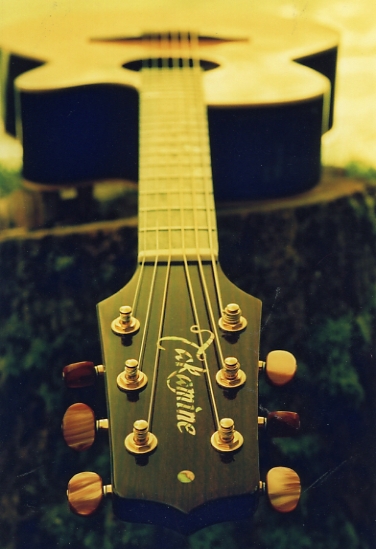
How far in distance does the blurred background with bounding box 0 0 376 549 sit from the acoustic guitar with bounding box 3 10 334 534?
235 mm

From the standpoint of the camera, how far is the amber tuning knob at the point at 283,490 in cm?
74

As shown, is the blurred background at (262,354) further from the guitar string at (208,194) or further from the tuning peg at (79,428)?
the tuning peg at (79,428)

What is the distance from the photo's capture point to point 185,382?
817 millimetres

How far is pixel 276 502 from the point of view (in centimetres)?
74

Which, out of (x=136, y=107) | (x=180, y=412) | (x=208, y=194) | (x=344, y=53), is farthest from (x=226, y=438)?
(x=344, y=53)

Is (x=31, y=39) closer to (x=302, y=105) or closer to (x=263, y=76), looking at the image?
(x=263, y=76)

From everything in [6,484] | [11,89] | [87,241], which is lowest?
[6,484]

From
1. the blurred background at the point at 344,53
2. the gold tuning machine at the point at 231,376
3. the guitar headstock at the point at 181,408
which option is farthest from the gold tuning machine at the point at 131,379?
the blurred background at the point at 344,53

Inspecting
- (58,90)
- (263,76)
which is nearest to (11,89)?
(58,90)

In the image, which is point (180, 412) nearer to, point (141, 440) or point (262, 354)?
point (141, 440)

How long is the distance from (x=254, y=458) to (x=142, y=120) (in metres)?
0.91

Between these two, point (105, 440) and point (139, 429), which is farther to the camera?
point (105, 440)

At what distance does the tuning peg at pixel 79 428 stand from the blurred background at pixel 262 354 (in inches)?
16.1

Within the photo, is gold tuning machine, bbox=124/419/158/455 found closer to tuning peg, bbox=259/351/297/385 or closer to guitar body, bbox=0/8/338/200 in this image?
tuning peg, bbox=259/351/297/385
